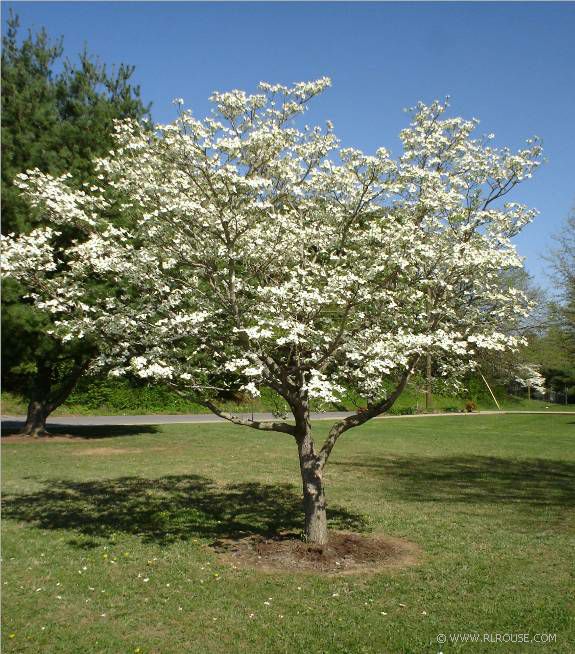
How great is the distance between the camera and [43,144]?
20.8 meters

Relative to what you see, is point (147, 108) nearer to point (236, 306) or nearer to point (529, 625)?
point (236, 306)

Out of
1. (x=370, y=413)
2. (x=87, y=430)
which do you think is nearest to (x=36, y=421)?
(x=87, y=430)

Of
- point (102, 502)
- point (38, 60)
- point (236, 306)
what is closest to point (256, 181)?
point (236, 306)

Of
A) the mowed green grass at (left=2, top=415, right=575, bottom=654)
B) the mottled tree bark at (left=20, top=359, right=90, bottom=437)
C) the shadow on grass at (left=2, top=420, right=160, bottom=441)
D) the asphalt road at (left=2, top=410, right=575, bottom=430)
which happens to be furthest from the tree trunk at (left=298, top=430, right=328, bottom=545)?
the asphalt road at (left=2, top=410, right=575, bottom=430)

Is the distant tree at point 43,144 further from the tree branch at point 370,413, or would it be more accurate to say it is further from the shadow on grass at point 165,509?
the tree branch at point 370,413

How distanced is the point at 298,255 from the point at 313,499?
3659mm

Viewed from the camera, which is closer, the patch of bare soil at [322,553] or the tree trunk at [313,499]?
the patch of bare soil at [322,553]

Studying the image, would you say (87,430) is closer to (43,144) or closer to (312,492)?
(43,144)

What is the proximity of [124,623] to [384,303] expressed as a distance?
5184 millimetres

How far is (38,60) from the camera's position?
23203mm

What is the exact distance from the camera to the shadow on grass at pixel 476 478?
14.1 metres

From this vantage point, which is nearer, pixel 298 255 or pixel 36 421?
pixel 298 255

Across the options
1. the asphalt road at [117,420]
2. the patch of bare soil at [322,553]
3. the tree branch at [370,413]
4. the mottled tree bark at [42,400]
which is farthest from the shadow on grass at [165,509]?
the asphalt road at [117,420]

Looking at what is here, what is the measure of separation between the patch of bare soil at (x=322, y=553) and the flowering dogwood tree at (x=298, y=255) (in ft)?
1.21
